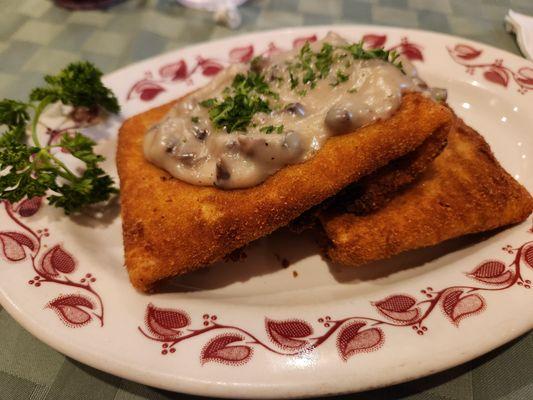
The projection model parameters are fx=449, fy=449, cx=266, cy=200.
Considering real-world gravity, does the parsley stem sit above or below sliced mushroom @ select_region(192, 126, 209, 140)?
below

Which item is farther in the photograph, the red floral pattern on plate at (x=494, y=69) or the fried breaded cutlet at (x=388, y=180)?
the red floral pattern on plate at (x=494, y=69)

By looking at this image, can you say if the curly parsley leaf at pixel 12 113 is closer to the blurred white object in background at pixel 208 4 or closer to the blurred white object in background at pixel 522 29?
the blurred white object in background at pixel 208 4

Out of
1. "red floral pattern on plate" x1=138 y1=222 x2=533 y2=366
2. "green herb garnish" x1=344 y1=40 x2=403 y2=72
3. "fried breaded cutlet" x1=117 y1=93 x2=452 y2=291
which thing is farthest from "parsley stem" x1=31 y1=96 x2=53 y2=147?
"green herb garnish" x1=344 y1=40 x2=403 y2=72

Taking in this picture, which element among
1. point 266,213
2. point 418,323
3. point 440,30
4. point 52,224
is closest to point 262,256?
point 266,213

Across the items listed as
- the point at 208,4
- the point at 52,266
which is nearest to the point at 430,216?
the point at 52,266

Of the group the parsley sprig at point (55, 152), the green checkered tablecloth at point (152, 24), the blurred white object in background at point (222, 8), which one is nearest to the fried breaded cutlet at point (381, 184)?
the parsley sprig at point (55, 152)

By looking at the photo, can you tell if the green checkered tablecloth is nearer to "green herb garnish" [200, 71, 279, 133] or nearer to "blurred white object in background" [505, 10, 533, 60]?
"blurred white object in background" [505, 10, 533, 60]
